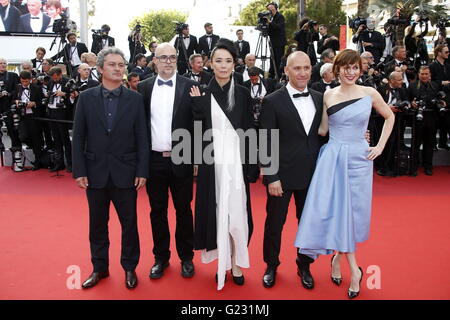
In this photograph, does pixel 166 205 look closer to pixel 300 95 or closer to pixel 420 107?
pixel 300 95

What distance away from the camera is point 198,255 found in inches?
155

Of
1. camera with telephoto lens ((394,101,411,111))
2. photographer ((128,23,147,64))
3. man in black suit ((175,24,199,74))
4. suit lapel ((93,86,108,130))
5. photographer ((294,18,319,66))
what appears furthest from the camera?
photographer ((128,23,147,64))

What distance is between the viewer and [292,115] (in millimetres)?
3096

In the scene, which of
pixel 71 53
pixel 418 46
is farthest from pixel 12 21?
pixel 418 46

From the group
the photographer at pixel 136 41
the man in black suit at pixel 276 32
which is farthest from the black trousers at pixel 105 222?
the photographer at pixel 136 41

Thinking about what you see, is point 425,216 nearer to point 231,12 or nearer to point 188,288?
point 188,288

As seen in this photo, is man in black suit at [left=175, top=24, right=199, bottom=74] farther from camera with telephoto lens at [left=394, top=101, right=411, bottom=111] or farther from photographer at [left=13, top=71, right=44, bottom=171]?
camera with telephoto lens at [left=394, top=101, right=411, bottom=111]

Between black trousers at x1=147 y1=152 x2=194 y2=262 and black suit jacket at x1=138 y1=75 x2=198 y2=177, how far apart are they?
0.33 feet

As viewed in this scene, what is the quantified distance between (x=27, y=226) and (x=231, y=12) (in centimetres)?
4115

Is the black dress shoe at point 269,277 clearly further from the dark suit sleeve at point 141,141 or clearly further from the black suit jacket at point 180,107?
the dark suit sleeve at point 141,141

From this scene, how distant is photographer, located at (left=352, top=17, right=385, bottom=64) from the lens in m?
8.82

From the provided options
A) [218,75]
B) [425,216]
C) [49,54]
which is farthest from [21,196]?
[49,54]

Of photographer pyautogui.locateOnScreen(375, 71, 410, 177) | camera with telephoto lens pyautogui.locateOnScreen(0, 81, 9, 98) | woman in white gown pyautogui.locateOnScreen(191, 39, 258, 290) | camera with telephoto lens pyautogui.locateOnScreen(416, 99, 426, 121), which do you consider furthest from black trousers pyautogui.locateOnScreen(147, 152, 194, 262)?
camera with telephoto lens pyautogui.locateOnScreen(0, 81, 9, 98)

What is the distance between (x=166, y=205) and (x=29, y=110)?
5012 mm
